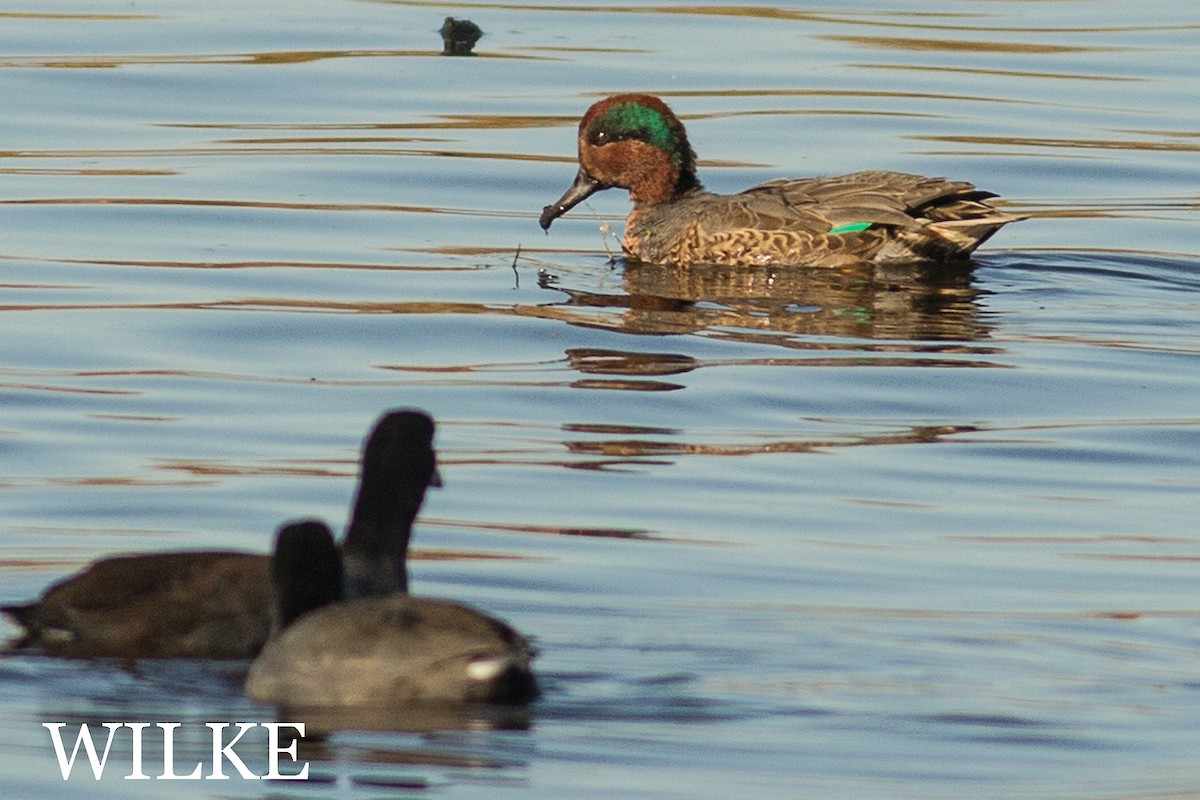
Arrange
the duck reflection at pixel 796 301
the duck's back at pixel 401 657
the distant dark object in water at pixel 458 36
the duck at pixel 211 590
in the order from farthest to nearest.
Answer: the distant dark object in water at pixel 458 36, the duck reflection at pixel 796 301, the duck at pixel 211 590, the duck's back at pixel 401 657

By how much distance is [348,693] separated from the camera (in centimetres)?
775

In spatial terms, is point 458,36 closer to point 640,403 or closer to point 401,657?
point 640,403

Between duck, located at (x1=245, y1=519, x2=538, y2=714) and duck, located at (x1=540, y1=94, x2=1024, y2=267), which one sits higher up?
duck, located at (x1=540, y1=94, x2=1024, y2=267)

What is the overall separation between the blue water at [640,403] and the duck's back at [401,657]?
0.13 meters

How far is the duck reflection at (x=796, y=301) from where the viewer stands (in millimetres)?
14172

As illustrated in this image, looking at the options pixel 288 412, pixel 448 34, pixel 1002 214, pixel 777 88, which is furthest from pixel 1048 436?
pixel 448 34

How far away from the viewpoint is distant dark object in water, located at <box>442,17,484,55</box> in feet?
79.0

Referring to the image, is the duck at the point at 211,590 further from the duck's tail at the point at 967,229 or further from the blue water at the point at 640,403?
the duck's tail at the point at 967,229

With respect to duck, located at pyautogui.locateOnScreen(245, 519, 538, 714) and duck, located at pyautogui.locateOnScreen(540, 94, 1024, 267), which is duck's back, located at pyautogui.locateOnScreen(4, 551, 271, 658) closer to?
duck, located at pyautogui.locateOnScreen(245, 519, 538, 714)

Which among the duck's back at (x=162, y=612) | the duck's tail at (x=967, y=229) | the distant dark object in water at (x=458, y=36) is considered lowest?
the duck's back at (x=162, y=612)

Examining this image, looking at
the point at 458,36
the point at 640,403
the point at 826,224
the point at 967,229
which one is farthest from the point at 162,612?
the point at 458,36

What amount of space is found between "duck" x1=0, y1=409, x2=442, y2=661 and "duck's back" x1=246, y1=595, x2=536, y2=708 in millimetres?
711

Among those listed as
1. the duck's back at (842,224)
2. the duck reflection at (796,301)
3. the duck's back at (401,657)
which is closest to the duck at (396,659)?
the duck's back at (401,657)

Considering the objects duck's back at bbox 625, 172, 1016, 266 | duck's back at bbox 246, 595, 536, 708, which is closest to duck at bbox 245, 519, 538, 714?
duck's back at bbox 246, 595, 536, 708
